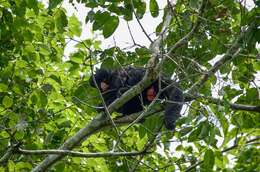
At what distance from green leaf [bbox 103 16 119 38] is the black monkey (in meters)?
0.41

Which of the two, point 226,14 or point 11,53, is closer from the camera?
point 226,14

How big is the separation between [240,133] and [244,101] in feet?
0.90

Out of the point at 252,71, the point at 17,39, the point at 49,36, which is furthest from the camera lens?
the point at 49,36

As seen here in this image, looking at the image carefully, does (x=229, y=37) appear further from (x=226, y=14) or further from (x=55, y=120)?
(x=55, y=120)

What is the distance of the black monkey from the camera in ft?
13.0

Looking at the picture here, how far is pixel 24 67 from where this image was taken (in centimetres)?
442

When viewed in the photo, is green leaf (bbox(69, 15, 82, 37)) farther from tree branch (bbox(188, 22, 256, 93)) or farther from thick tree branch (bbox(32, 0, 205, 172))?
tree branch (bbox(188, 22, 256, 93))

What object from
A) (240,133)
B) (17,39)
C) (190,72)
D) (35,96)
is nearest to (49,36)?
(17,39)

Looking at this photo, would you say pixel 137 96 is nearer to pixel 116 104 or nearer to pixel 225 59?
pixel 116 104

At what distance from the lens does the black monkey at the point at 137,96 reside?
13.0 feet

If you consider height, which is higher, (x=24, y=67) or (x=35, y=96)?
(x=24, y=67)

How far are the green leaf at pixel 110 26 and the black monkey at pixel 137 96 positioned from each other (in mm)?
415

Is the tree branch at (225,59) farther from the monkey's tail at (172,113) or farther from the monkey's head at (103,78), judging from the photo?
the monkey's head at (103,78)

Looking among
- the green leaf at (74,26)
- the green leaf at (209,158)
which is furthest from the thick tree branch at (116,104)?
the green leaf at (74,26)
